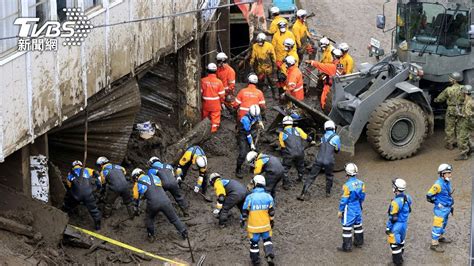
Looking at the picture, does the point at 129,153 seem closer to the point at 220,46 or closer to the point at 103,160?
the point at 103,160

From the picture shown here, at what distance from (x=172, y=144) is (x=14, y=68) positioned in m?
6.10

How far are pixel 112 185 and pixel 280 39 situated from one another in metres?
7.71

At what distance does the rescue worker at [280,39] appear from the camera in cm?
2334

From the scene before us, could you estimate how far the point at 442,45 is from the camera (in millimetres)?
19797

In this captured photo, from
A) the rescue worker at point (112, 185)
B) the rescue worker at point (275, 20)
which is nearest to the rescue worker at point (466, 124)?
the rescue worker at point (275, 20)

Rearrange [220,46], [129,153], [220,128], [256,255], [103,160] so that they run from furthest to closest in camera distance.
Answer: [220,46] < [220,128] < [129,153] < [103,160] < [256,255]

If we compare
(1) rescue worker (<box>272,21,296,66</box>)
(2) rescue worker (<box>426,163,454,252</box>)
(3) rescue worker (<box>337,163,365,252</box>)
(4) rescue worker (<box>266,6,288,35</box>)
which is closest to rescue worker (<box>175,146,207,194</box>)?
(3) rescue worker (<box>337,163,365,252</box>)

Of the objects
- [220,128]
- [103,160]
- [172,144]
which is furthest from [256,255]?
[220,128]

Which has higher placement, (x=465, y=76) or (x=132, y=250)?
(x=465, y=76)

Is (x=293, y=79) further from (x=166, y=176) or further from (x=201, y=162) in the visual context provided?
(x=166, y=176)

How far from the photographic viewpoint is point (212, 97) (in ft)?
69.8

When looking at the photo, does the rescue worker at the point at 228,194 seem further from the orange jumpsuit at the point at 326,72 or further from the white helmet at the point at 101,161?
the orange jumpsuit at the point at 326,72

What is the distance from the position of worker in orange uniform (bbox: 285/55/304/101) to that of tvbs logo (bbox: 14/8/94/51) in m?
6.17

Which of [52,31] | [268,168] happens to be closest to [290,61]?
[268,168]
